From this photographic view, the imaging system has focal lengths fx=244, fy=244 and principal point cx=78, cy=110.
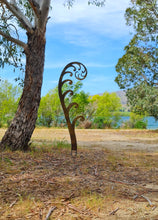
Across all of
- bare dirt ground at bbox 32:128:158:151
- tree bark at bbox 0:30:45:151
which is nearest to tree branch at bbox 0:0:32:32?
tree bark at bbox 0:30:45:151

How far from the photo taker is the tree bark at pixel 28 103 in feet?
17.2

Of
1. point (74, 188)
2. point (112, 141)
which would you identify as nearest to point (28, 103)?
point (74, 188)

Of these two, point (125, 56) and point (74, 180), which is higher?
point (125, 56)

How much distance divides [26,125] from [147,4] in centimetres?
1230

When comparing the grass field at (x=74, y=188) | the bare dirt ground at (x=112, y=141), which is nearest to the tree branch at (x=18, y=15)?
the grass field at (x=74, y=188)

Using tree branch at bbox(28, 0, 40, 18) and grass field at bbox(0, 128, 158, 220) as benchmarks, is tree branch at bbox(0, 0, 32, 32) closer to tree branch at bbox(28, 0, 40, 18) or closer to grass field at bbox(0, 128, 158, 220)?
tree branch at bbox(28, 0, 40, 18)

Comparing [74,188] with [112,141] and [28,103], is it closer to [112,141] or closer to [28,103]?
[28,103]

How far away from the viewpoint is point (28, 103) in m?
5.27

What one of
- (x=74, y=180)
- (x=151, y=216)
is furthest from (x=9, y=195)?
(x=151, y=216)

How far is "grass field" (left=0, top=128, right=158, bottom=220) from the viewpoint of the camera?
2.71 m

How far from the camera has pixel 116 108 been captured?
2220 cm

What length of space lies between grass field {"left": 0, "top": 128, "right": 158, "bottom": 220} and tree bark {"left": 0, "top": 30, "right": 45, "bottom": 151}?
13.0 inches

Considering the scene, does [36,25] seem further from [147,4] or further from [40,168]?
[147,4]

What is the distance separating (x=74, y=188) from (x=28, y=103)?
253 centimetres
